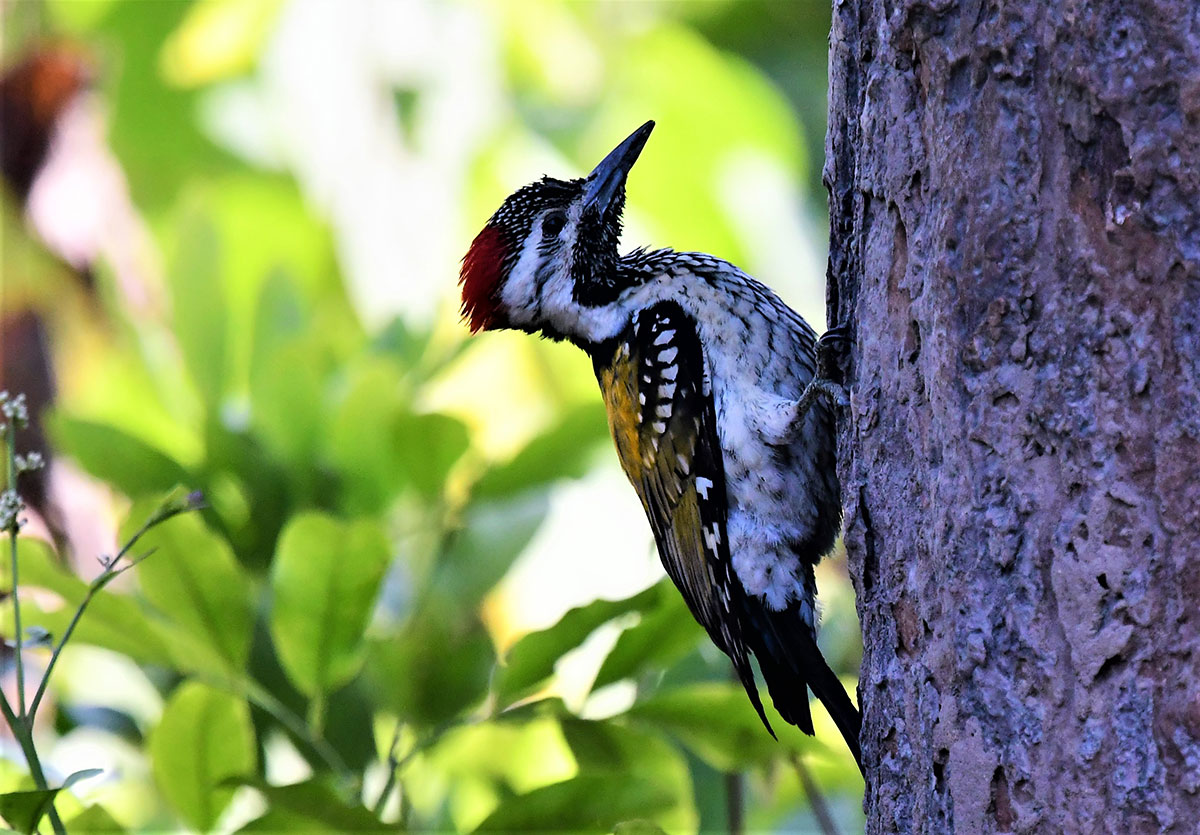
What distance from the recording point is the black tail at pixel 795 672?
7.26 ft

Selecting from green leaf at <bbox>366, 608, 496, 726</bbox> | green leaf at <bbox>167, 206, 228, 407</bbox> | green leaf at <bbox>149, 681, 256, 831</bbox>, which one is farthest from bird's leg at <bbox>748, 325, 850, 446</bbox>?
green leaf at <bbox>167, 206, 228, 407</bbox>

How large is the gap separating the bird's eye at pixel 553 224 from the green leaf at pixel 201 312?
0.70 metres

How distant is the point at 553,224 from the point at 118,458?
103 centimetres

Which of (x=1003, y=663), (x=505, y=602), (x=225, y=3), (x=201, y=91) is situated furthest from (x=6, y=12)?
(x=1003, y=663)

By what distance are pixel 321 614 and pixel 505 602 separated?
1.94m

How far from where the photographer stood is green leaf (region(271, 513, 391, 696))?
199 centimetres

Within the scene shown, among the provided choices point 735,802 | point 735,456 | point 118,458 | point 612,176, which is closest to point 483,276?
point 612,176

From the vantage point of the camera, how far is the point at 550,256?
2793mm

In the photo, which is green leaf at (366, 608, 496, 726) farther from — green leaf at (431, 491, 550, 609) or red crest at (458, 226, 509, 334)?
red crest at (458, 226, 509, 334)

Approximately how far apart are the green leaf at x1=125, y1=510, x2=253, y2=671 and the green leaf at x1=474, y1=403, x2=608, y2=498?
24.5 inches

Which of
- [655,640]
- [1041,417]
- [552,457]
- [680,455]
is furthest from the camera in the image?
[552,457]

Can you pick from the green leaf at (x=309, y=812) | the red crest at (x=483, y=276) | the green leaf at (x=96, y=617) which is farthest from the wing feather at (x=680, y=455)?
the green leaf at (x=96, y=617)

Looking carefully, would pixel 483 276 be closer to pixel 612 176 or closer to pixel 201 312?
pixel 612 176

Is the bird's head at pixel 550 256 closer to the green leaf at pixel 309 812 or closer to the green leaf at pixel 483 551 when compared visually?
the green leaf at pixel 483 551
